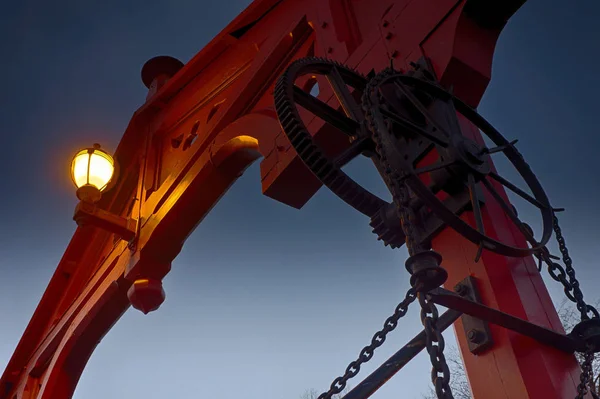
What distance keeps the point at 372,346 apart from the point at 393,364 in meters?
0.44

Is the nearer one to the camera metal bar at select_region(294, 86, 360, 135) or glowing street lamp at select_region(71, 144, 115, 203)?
metal bar at select_region(294, 86, 360, 135)

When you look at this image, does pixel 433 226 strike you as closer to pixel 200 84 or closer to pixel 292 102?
pixel 292 102

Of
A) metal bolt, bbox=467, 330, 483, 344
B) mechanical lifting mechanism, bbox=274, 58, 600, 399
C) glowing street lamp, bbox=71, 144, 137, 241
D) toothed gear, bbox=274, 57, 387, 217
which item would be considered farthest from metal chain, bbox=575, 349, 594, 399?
glowing street lamp, bbox=71, 144, 137, 241

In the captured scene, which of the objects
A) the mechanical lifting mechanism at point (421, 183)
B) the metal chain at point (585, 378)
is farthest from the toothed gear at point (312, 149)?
the metal chain at point (585, 378)

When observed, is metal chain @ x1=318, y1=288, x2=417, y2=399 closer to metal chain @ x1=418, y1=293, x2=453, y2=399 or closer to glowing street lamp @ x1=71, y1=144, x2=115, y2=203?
metal chain @ x1=418, y1=293, x2=453, y2=399

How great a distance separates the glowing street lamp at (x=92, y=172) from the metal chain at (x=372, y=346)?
3.09 metres

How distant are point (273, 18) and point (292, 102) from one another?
2.33 metres

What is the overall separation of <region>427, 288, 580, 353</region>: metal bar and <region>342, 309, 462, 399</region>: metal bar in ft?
0.72

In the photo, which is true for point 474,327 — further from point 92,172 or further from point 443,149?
point 92,172

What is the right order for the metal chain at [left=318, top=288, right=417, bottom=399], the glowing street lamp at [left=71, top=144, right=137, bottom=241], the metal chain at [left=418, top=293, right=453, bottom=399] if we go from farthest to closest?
the glowing street lamp at [left=71, top=144, right=137, bottom=241] → the metal chain at [left=318, top=288, right=417, bottom=399] → the metal chain at [left=418, top=293, right=453, bottom=399]

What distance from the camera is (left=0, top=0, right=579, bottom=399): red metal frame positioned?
174cm

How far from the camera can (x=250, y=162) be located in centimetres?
366

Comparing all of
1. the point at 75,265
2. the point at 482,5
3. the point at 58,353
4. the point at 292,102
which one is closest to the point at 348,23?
the point at 482,5

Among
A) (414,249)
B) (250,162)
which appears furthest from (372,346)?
(250,162)
